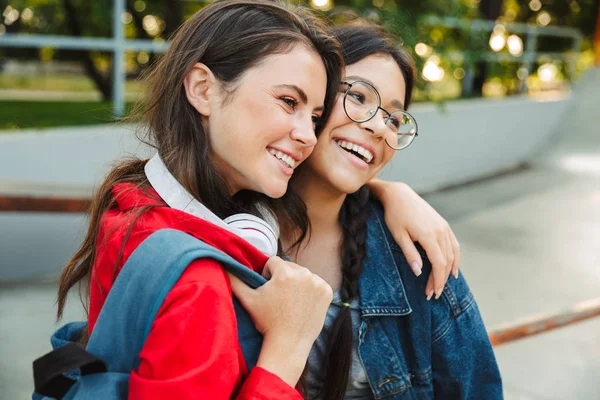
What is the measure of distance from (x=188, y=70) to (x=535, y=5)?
11560mm

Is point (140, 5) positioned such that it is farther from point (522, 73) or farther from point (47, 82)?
point (522, 73)

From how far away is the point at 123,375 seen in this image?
1016mm

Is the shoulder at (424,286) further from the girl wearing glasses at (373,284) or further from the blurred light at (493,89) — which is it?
the blurred light at (493,89)

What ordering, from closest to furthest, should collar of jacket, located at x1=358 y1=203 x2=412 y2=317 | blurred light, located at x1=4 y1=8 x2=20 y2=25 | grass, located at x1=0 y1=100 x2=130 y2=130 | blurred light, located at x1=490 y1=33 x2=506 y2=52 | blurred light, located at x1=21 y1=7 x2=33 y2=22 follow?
collar of jacket, located at x1=358 y1=203 x2=412 y2=317 < grass, located at x1=0 y1=100 x2=130 y2=130 < blurred light, located at x1=4 y1=8 x2=20 y2=25 < blurred light, located at x1=21 y1=7 x2=33 y2=22 < blurred light, located at x1=490 y1=33 x2=506 y2=52

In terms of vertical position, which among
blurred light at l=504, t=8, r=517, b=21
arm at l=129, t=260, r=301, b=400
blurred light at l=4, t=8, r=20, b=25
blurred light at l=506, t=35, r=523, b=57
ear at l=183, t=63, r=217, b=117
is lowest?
blurred light at l=506, t=35, r=523, b=57

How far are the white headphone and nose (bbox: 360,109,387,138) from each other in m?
0.41

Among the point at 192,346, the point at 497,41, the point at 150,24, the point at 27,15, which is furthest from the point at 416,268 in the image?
the point at 497,41

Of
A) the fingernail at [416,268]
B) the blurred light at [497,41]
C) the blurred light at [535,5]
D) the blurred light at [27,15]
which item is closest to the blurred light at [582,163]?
the blurred light at [497,41]

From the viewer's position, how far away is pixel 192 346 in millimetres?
969

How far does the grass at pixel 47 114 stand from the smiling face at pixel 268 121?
9.35ft

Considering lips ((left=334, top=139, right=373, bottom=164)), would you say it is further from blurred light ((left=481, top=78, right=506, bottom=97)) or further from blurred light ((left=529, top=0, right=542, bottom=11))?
blurred light ((left=529, top=0, right=542, bottom=11))

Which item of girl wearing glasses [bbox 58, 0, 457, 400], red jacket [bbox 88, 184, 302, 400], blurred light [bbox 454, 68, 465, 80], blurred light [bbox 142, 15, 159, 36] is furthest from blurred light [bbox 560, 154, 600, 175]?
red jacket [bbox 88, 184, 302, 400]

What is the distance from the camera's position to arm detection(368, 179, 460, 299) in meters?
1.61

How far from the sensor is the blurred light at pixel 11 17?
222 inches
